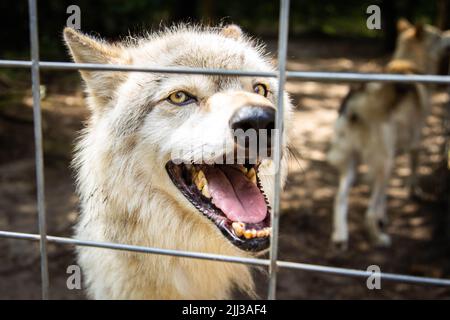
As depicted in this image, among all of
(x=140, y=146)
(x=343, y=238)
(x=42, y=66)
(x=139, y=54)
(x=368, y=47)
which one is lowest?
(x=343, y=238)

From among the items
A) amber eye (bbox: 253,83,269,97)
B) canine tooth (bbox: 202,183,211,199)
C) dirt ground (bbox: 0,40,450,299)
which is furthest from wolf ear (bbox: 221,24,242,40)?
canine tooth (bbox: 202,183,211,199)

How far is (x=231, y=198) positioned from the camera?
221cm

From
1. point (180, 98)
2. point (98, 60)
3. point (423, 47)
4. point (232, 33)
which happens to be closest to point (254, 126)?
point (180, 98)

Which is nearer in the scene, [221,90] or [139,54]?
[221,90]

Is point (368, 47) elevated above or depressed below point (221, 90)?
above

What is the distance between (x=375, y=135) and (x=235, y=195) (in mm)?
3574

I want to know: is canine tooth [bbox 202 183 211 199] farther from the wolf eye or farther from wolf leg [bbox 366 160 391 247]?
wolf leg [bbox 366 160 391 247]

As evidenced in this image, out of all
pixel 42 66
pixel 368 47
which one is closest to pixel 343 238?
pixel 42 66

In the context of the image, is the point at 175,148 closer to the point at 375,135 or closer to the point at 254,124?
the point at 254,124

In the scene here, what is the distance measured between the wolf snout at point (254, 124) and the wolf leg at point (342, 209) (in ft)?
11.8

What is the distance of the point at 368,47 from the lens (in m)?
17.7

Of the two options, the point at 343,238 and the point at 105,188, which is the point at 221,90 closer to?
the point at 105,188

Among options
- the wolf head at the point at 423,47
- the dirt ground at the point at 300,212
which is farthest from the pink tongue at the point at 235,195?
the wolf head at the point at 423,47

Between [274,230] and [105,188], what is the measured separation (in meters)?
1.19
